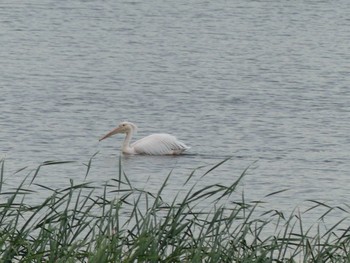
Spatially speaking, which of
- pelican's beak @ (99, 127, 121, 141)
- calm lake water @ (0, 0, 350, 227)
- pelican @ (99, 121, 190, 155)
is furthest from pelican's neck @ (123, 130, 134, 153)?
calm lake water @ (0, 0, 350, 227)

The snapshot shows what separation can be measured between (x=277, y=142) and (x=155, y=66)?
9124 mm

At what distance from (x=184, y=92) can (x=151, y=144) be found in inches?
Answer: 220

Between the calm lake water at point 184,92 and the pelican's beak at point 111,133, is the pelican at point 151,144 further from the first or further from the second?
the calm lake water at point 184,92

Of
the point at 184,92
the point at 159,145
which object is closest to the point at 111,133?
the point at 159,145

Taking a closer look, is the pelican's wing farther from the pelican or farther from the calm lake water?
the calm lake water

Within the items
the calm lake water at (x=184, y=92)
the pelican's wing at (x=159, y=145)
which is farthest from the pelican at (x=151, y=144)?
the calm lake water at (x=184, y=92)

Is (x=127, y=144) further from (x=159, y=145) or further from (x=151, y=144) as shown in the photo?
(x=159, y=145)

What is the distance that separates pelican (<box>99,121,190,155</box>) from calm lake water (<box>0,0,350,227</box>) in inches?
6.9

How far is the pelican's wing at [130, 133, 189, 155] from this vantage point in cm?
1744

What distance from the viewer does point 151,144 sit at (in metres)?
17.7

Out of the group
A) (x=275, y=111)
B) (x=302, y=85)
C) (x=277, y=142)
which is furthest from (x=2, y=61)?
(x=277, y=142)

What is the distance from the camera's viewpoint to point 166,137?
17.5 meters

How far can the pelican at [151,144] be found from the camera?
17.4 metres

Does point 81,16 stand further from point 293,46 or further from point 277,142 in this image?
point 277,142
